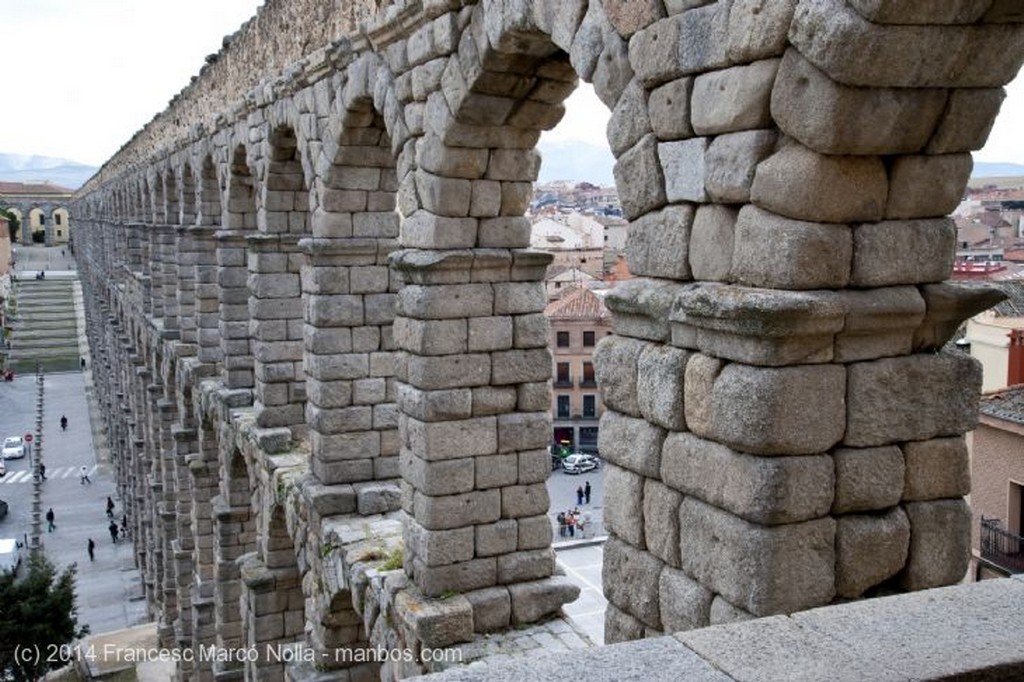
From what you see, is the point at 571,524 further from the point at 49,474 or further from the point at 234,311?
the point at 49,474

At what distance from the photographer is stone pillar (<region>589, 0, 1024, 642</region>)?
3838 mm

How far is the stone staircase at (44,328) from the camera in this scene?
2232 inches

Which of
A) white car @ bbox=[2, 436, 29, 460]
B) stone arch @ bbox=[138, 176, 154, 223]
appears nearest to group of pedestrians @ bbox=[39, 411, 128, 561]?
white car @ bbox=[2, 436, 29, 460]

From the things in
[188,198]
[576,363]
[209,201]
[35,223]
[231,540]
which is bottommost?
[231,540]

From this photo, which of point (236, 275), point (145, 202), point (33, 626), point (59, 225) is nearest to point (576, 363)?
point (145, 202)

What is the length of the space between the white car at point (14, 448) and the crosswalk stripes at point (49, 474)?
1610mm

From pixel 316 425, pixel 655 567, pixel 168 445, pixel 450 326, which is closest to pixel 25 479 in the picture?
pixel 168 445

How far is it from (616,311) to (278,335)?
803cm

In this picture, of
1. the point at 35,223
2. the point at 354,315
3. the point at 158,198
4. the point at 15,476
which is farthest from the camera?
the point at 35,223

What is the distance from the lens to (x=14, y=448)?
40.5 metres

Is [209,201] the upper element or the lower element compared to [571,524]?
upper

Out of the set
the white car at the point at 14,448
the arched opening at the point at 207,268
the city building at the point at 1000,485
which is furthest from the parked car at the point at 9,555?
the city building at the point at 1000,485

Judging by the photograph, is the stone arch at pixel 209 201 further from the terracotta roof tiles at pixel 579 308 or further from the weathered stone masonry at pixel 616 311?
the terracotta roof tiles at pixel 579 308

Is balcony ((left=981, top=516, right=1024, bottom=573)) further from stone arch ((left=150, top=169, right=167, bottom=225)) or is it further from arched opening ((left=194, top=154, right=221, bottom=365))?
stone arch ((left=150, top=169, right=167, bottom=225))
